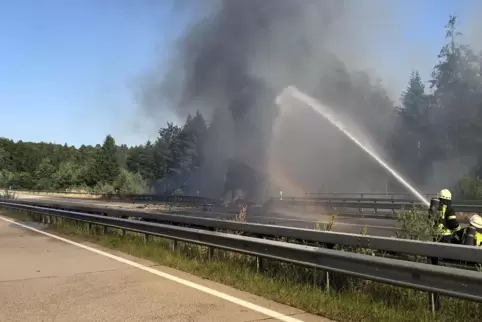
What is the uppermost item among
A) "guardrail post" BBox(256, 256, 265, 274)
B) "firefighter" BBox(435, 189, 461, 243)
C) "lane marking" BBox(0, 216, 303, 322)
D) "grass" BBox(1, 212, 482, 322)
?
"firefighter" BBox(435, 189, 461, 243)

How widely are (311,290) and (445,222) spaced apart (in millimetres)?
2550

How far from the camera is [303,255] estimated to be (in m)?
6.73

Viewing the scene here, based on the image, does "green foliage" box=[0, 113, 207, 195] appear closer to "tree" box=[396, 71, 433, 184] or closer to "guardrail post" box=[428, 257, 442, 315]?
"tree" box=[396, 71, 433, 184]

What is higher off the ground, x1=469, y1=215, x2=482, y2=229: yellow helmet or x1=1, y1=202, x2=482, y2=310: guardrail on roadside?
x1=469, y1=215, x2=482, y2=229: yellow helmet

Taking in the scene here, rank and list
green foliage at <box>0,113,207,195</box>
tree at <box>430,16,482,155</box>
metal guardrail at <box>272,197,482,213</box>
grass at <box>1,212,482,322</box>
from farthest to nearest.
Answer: green foliage at <box>0,113,207,195</box>, tree at <box>430,16,482,155</box>, metal guardrail at <box>272,197,482,213</box>, grass at <box>1,212,482,322</box>

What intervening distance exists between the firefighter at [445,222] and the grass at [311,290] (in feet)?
5.27

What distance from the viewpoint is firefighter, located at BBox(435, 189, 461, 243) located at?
7.30 meters

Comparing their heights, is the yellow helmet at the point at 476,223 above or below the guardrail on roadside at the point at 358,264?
above

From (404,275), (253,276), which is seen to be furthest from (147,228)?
(404,275)

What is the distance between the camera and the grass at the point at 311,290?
534cm

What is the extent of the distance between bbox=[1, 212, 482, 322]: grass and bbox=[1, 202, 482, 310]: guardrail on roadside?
0.32 metres

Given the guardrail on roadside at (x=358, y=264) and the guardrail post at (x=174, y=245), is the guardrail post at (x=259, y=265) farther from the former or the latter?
the guardrail post at (x=174, y=245)

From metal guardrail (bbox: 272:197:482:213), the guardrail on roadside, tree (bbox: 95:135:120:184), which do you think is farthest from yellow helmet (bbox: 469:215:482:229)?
tree (bbox: 95:135:120:184)

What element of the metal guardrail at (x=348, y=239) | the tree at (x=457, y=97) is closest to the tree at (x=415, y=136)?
the tree at (x=457, y=97)
